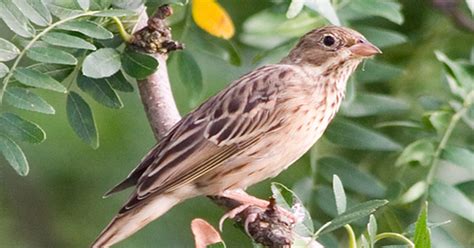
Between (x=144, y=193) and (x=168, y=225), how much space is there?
1956 millimetres

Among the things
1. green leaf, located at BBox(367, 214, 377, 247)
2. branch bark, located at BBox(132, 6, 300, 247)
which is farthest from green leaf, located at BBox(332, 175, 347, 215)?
branch bark, located at BBox(132, 6, 300, 247)

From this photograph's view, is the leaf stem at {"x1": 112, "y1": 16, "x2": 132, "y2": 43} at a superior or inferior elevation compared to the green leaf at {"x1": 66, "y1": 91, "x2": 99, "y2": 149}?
superior

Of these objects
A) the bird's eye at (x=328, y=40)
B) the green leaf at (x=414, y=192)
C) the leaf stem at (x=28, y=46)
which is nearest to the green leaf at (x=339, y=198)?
the leaf stem at (x=28, y=46)

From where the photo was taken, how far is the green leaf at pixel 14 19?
460 cm

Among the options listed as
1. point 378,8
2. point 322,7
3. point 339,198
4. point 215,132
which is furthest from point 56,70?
point 378,8

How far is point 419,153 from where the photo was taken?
554cm

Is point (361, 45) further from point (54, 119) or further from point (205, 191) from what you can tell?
point (54, 119)

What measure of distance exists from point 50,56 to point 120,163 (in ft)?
7.78

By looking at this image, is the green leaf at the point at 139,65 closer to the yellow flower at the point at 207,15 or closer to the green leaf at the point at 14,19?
the green leaf at the point at 14,19

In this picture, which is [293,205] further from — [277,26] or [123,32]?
[277,26]

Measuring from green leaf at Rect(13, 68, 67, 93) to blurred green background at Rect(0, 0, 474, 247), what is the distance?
81.5 inches

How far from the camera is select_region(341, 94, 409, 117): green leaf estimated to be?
19.7 feet

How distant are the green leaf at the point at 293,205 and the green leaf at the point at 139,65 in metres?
0.75

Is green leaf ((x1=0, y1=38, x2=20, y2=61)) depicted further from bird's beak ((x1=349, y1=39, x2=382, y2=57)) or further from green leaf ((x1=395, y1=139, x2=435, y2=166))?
green leaf ((x1=395, y1=139, x2=435, y2=166))
